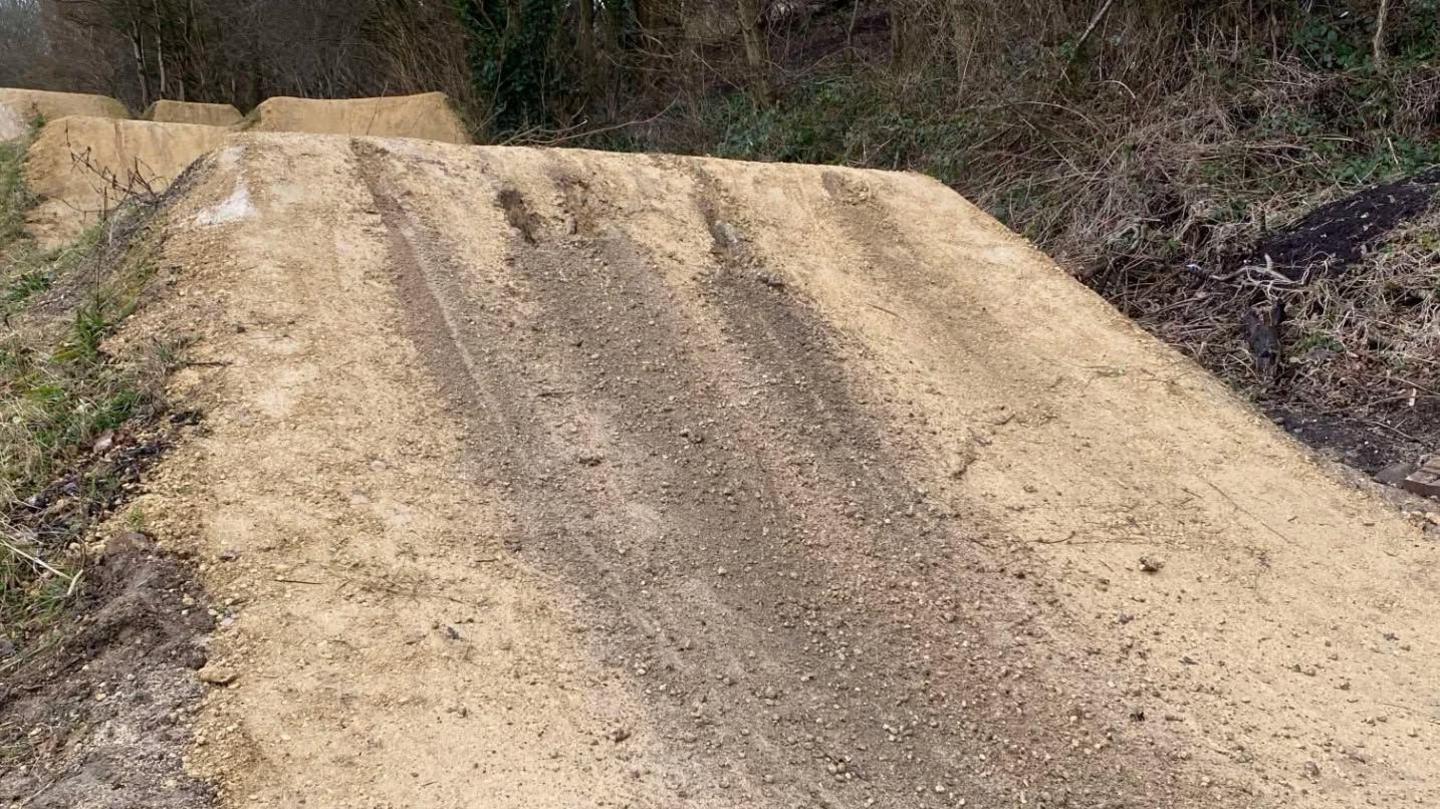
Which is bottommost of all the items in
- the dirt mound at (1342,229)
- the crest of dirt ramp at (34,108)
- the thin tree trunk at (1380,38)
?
the crest of dirt ramp at (34,108)

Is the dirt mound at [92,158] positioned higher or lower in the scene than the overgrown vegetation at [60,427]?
lower

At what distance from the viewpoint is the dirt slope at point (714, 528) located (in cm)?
283

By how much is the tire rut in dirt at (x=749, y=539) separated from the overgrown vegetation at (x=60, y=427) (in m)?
1.24

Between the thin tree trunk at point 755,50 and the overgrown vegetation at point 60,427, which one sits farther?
the thin tree trunk at point 755,50

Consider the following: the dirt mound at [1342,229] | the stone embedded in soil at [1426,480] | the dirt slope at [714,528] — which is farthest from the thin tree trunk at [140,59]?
the stone embedded in soil at [1426,480]

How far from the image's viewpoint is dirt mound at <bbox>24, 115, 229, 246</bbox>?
9547 millimetres

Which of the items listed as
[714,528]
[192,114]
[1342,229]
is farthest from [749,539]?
[192,114]

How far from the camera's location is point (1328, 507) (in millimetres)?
4234

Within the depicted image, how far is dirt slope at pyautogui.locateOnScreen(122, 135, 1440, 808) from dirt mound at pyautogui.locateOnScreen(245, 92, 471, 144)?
6755 millimetres

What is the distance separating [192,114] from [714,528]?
1311cm

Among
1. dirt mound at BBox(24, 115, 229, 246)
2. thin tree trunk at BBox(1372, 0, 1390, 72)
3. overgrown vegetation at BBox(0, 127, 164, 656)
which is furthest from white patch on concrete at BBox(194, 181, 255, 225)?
thin tree trunk at BBox(1372, 0, 1390, 72)

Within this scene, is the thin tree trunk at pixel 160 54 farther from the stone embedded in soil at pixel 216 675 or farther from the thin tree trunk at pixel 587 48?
the stone embedded in soil at pixel 216 675

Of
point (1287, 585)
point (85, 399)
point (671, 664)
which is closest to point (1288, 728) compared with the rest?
point (1287, 585)

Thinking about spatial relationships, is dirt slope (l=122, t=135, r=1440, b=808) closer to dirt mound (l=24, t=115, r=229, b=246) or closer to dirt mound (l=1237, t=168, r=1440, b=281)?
dirt mound (l=1237, t=168, r=1440, b=281)
